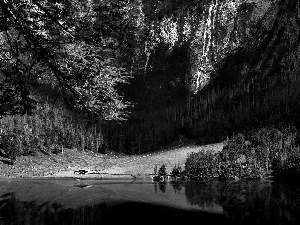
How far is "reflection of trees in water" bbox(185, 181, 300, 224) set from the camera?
10.7 meters

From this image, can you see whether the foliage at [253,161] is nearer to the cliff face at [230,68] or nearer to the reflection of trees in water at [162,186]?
the reflection of trees in water at [162,186]

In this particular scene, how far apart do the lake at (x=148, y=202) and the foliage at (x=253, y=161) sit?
1382 mm

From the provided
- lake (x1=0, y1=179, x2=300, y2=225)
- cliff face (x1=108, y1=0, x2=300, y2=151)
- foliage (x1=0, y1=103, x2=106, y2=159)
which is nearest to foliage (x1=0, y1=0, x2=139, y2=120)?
lake (x1=0, y1=179, x2=300, y2=225)

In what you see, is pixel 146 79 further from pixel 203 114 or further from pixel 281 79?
pixel 281 79

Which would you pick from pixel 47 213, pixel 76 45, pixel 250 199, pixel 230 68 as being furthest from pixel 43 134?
pixel 76 45

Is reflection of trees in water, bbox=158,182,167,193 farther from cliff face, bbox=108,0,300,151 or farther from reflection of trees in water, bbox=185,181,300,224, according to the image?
cliff face, bbox=108,0,300,151

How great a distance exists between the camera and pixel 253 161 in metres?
18.2

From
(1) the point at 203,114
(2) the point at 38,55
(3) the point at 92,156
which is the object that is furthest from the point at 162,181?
(1) the point at 203,114

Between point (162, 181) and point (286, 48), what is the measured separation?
21374 millimetres

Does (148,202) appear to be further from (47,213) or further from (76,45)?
(76,45)

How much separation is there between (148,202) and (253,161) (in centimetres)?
747

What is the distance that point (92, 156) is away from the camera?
2616cm

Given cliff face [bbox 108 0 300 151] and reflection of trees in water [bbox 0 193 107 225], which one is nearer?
reflection of trees in water [bbox 0 193 107 225]

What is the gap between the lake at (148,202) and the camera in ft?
34.9
